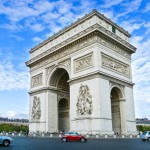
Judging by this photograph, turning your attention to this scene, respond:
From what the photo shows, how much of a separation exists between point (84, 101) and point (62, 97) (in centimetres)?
960

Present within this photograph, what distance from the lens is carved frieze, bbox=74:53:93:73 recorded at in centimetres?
3002

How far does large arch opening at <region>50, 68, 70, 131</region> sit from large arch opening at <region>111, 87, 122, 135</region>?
8663 millimetres

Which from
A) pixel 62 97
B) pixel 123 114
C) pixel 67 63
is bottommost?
pixel 123 114

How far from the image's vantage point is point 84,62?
30.8m

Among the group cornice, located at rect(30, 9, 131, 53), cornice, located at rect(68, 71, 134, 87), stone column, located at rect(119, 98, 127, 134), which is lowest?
stone column, located at rect(119, 98, 127, 134)

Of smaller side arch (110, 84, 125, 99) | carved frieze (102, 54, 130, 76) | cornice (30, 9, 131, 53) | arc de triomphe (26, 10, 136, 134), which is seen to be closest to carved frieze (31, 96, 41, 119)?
arc de triomphe (26, 10, 136, 134)

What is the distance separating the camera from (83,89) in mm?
30031

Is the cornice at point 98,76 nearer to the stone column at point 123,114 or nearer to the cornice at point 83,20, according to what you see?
the stone column at point 123,114

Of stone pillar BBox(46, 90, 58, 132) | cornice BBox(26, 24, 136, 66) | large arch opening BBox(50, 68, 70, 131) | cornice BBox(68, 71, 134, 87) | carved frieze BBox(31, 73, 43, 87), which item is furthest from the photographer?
carved frieze BBox(31, 73, 43, 87)

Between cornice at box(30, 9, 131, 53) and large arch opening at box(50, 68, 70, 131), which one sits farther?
large arch opening at box(50, 68, 70, 131)

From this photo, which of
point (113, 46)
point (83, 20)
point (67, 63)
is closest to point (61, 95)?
point (67, 63)

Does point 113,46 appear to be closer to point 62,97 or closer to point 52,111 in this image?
point 62,97

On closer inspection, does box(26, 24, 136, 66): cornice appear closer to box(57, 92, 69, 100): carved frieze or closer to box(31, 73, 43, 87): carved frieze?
box(31, 73, 43, 87): carved frieze

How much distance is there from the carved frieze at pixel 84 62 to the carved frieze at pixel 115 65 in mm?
1577
